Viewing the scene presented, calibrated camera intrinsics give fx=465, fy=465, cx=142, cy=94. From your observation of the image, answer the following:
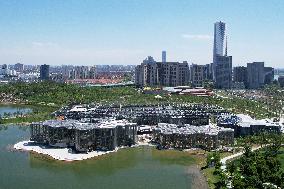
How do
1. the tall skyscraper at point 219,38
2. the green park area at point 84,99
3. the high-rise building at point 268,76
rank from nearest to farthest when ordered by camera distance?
the green park area at point 84,99
the high-rise building at point 268,76
the tall skyscraper at point 219,38

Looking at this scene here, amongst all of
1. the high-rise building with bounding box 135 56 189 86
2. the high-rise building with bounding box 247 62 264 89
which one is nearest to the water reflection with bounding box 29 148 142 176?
the high-rise building with bounding box 135 56 189 86

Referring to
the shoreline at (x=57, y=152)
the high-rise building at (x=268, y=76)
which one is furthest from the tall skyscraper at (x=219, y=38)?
the shoreline at (x=57, y=152)

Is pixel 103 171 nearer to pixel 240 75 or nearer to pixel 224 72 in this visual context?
pixel 224 72

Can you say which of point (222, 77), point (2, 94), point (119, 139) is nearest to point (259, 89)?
point (222, 77)

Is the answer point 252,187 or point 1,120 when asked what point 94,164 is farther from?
point 1,120

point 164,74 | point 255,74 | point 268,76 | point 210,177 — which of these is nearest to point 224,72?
point 255,74

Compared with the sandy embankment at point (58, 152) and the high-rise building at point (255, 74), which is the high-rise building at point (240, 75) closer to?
the high-rise building at point (255, 74)
